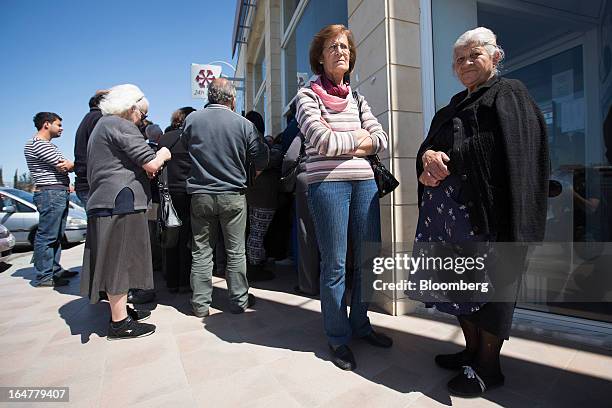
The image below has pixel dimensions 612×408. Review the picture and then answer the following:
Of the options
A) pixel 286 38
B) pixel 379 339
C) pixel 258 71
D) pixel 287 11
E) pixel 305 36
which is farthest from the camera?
pixel 258 71

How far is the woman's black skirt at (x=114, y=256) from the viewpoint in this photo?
86.3 inches

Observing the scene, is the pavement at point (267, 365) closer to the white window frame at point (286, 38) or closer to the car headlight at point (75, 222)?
the white window frame at point (286, 38)

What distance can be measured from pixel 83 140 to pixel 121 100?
1.24 meters

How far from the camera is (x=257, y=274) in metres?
3.83

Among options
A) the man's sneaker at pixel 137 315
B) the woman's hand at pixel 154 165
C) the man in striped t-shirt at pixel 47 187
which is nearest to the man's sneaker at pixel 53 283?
the man in striped t-shirt at pixel 47 187

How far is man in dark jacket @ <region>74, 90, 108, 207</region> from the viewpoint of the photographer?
123 inches

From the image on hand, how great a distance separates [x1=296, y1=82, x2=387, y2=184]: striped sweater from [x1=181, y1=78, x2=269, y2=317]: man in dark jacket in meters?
0.91

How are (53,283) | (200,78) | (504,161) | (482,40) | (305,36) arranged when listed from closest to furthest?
(504,161) < (482,40) < (53,283) < (305,36) < (200,78)

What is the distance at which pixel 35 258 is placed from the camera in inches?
155

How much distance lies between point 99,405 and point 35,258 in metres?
3.26

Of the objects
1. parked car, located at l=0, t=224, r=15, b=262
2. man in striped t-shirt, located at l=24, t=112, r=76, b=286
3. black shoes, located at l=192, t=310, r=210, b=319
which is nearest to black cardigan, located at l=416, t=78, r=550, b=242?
black shoes, located at l=192, t=310, r=210, b=319

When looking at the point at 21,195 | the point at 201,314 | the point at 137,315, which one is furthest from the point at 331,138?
the point at 21,195

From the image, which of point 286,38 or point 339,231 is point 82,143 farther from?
point 286,38

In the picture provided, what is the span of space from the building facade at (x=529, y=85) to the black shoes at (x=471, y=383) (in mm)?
985
